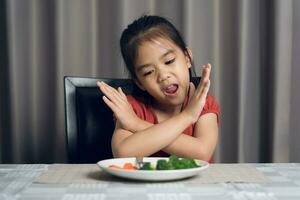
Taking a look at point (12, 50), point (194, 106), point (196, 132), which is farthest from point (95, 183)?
point (12, 50)

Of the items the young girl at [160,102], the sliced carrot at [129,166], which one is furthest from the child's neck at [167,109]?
the sliced carrot at [129,166]

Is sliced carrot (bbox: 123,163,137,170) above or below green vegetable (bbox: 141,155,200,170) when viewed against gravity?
below

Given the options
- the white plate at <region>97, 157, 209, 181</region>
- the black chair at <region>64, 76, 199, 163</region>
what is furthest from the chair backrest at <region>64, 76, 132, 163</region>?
the white plate at <region>97, 157, 209, 181</region>

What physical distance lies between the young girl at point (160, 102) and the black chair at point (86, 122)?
0.37ft

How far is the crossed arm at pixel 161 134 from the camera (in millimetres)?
1252

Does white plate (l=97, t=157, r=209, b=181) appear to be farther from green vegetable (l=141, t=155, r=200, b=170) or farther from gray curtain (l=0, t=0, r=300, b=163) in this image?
gray curtain (l=0, t=0, r=300, b=163)

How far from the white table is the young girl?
349mm

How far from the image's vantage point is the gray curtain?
6.45 ft

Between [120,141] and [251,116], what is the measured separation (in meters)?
0.90

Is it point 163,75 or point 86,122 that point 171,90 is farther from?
point 86,122

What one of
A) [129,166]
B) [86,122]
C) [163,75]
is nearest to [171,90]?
[163,75]

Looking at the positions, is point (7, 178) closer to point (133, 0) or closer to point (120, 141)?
point (120, 141)

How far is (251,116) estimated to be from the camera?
6.66 feet

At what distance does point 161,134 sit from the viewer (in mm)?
1252
